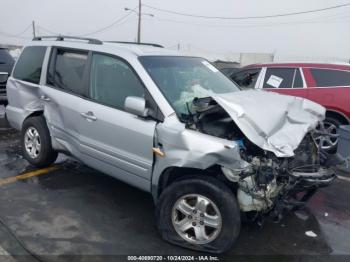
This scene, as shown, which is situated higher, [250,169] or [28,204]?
[250,169]

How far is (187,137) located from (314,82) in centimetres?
488

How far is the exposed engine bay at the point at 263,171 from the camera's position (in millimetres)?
3076

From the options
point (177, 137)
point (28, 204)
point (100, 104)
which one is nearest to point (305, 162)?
point (177, 137)

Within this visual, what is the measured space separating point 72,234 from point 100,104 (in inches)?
55.5

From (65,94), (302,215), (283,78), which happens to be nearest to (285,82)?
(283,78)

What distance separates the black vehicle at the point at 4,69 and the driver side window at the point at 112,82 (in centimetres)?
504

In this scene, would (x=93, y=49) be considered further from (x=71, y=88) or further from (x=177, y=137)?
(x=177, y=137)

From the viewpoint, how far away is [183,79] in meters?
4.06

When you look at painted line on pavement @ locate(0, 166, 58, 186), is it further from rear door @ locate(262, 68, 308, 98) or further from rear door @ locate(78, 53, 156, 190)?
rear door @ locate(262, 68, 308, 98)

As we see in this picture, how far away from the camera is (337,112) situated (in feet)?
22.6

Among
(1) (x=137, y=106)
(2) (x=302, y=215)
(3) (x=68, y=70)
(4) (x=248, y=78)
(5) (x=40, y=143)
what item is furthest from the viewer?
(4) (x=248, y=78)

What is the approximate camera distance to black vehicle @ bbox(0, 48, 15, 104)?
331 inches

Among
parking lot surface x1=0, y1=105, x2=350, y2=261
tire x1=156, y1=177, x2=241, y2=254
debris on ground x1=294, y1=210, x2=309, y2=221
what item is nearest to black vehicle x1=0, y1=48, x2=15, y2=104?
parking lot surface x1=0, y1=105, x2=350, y2=261

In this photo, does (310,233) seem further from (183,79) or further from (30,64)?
(30,64)
